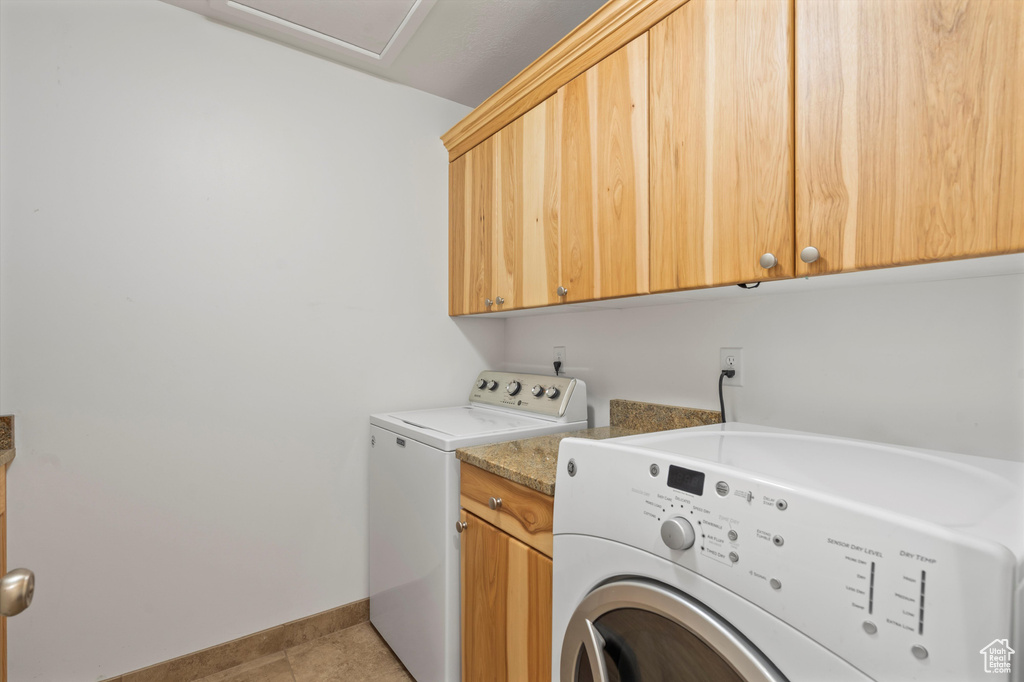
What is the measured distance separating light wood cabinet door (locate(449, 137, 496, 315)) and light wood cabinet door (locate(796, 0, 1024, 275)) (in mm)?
1186

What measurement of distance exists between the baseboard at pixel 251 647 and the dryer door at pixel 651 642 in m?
1.33

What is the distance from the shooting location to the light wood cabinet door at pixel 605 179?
1.30 metres

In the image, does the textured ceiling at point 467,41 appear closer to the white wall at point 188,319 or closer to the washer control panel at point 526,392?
the white wall at point 188,319

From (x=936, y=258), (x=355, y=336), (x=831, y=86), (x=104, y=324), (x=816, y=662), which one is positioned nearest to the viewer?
(x=816, y=662)

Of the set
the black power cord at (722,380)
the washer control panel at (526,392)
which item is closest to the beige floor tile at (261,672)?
the washer control panel at (526,392)

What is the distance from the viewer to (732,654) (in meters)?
0.67

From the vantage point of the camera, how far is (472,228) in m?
2.05

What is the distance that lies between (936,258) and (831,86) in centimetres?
38

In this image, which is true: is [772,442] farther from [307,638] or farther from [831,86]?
[307,638]

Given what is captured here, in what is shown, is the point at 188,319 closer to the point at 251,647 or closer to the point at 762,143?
the point at 251,647

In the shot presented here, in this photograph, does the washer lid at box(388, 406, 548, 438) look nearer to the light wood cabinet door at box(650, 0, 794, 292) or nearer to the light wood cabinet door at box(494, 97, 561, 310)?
the light wood cabinet door at box(494, 97, 561, 310)

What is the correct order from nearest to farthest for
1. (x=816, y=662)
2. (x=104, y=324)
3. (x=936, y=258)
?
(x=816, y=662) < (x=936, y=258) < (x=104, y=324)

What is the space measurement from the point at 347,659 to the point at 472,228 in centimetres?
175

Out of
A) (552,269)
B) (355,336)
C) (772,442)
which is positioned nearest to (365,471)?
(355,336)
